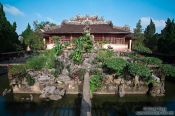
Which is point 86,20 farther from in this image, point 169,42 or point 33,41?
point 33,41

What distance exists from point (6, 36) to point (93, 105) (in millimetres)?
18403

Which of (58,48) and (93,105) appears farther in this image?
(58,48)

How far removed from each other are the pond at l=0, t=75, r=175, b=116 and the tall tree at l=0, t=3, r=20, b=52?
503 inches

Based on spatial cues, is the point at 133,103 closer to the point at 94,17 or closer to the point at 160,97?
the point at 160,97

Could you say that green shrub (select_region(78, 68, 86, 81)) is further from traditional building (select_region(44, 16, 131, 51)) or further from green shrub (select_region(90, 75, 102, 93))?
traditional building (select_region(44, 16, 131, 51))

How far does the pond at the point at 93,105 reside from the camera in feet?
43.8

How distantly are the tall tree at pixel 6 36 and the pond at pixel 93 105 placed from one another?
12.8 m

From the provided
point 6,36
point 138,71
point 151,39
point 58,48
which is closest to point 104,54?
point 58,48

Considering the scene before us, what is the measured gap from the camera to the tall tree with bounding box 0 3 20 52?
92.0 ft

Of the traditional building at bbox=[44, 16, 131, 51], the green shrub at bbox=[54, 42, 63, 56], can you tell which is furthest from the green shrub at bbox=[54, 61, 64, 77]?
the traditional building at bbox=[44, 16, 131, 51]

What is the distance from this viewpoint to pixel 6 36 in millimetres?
28891

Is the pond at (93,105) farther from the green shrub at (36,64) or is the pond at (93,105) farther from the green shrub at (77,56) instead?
the green shrub at (77,56)

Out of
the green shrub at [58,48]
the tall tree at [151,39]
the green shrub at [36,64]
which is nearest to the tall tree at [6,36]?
the green shrub at [58,48]

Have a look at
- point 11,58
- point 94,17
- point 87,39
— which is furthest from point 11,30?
point 87,39
